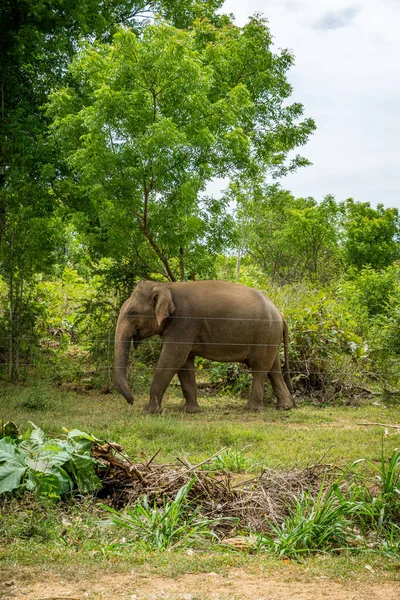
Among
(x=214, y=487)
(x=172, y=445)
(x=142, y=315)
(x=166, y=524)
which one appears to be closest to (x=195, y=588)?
(x=166, y=524)

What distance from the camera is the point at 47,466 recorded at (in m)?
6.12

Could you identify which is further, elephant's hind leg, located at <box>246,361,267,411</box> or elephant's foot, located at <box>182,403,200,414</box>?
elephant's hind leg, located at <box>246,361,267,411</box>

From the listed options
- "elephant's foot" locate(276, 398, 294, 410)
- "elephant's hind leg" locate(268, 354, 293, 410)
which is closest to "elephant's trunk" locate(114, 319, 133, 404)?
"elephant's hind leg" locate(268, 354, 293, 410)

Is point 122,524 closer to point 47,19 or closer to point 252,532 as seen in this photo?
point 252,532

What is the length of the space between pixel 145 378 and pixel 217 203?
397 centimetres

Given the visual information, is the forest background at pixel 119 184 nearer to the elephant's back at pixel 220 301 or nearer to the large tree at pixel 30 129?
the large tree at pixel 30 129

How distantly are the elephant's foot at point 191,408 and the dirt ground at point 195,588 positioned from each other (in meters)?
7.09

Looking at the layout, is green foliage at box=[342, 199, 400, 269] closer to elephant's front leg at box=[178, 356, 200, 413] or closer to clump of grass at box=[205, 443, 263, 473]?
elephant's front leg at box=[178, 356, 200, 413]

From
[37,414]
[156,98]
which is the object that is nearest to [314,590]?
[37,414]

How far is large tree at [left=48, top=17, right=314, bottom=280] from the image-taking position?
1275cm

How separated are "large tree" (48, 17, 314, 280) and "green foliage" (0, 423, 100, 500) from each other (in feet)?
22.9

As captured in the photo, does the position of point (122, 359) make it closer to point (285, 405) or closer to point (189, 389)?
point (189, 389)

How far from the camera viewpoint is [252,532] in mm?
5809

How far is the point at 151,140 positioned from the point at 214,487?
288 inches
